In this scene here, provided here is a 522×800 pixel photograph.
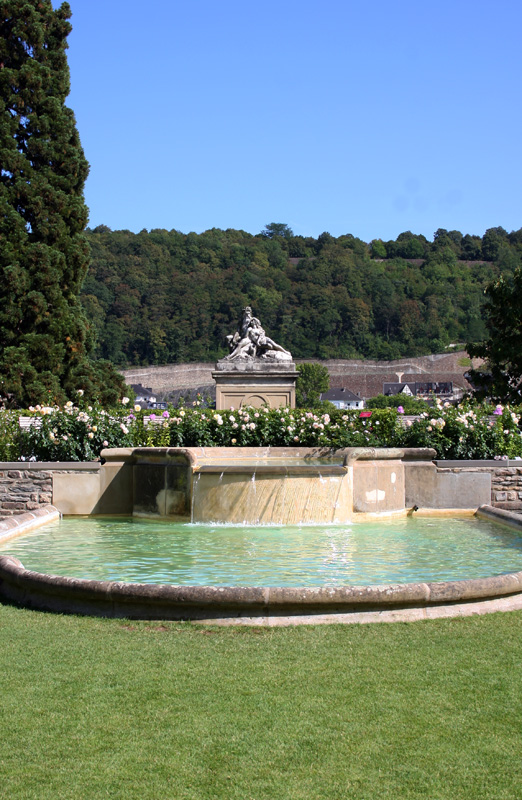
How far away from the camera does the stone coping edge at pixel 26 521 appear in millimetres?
8672

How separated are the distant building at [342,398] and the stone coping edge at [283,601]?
104164mm

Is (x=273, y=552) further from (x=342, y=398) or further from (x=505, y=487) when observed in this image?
(x=342, y=398)

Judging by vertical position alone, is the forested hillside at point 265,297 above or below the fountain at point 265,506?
above

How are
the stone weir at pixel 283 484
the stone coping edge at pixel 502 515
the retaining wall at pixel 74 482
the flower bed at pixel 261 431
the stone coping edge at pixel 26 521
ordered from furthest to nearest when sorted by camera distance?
the flower bed at pixel 261 431 < the retaining wall at pixel 74 482 < the stone weir at pixel 283 484 < the stone coping edge at pixel 502 515 < the stone coping edge at pixel 26 521

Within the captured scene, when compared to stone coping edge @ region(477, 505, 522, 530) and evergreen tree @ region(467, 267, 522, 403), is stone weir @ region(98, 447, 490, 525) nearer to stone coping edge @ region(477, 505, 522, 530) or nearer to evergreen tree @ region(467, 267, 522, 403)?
stone coping edge @ region(477, 505, 522, 530)

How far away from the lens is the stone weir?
952 centimetres

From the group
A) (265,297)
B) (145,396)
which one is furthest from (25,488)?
(265,297)

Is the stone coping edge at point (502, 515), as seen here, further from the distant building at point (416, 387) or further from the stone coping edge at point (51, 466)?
the distant building at point (416, 387)

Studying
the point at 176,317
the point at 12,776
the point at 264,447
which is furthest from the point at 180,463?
the point at 176,317

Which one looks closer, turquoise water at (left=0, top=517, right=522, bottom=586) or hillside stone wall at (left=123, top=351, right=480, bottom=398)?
turquoise water at (left=0, top=517, right=522, bottom=586)

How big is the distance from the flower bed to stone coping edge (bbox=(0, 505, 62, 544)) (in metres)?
1.27

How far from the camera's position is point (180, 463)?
10031 mm

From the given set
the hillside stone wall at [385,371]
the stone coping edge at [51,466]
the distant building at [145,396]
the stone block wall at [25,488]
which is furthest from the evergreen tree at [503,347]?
the hillside stone wall at [385,371]

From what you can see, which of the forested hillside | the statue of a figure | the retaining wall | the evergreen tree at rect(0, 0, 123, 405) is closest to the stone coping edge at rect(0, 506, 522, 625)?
the retaining wall
